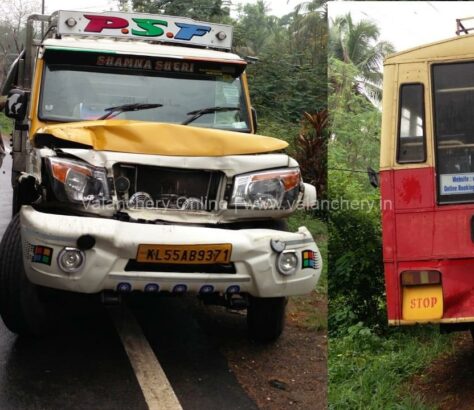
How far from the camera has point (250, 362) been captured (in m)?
3.98

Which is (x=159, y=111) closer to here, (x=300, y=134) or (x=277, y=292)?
(x=277, y=292)

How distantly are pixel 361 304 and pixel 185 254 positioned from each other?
409 centimetres

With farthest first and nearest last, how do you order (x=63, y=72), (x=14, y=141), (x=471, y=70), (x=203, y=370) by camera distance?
(x=14, y=141) < (x=63, y=72) < (x=471, y=70) < (x=203, y=370)

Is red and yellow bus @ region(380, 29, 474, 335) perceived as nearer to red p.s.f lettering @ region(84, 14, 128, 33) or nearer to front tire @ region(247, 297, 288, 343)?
front tire @ region(247, 297, 288, 343)

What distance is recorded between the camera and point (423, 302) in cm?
414

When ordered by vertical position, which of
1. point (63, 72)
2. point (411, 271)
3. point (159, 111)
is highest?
point (63, 72)

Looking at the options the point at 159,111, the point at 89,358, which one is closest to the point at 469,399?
the point at 89,358

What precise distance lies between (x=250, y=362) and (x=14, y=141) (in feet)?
15.3

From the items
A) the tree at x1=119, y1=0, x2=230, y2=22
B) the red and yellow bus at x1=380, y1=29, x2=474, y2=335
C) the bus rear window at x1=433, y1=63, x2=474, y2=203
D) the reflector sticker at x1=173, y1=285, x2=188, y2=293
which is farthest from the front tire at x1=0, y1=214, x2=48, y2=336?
the tree at x1=119, y1=0, x2=230, y2=22

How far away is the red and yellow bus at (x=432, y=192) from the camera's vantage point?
4.09m

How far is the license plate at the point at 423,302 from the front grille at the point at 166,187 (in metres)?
1.50

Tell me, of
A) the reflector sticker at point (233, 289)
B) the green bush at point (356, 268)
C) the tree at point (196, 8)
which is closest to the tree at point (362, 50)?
the tree at point (196, 8)

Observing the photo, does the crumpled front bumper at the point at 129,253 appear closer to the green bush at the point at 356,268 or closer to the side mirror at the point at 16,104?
the side mirror at the point at 16,104

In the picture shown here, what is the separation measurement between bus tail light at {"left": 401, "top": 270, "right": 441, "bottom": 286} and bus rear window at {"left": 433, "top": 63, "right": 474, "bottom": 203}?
1.62 feet
